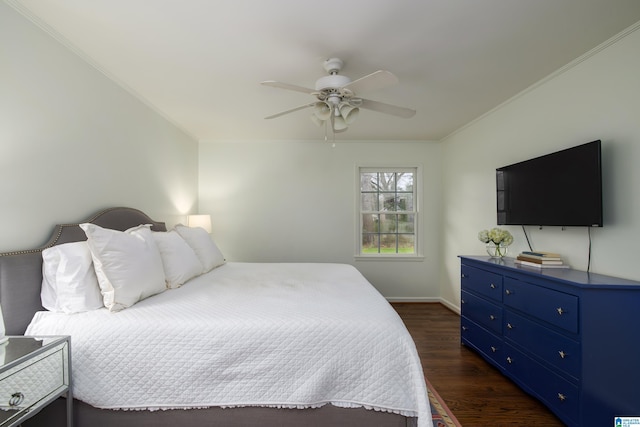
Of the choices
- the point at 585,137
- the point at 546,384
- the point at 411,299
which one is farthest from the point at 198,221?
the point at 585,137

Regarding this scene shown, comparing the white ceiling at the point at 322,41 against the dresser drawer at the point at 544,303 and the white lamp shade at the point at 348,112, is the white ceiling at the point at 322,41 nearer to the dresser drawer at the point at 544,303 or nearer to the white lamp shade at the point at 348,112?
the white lamp shade at the point at 348,112

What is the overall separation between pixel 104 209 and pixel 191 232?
2.46 feet

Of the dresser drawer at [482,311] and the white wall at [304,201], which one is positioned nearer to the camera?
the dresser drawer at [482,311]

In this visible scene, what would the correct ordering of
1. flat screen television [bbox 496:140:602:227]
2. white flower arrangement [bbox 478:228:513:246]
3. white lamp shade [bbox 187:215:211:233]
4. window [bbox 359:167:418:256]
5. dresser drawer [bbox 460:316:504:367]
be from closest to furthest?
1. flat screen television [bbox 496:140:602:227]
2. dresser drawer [bbox 460:316:504:367]
3. white flower arrangement [bbox 478:228:513:246]
4. white lamp shade [bbox 187:215:211:233]
5. window [bbox 359:167:418:256]

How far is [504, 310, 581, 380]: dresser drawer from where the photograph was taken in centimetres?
167

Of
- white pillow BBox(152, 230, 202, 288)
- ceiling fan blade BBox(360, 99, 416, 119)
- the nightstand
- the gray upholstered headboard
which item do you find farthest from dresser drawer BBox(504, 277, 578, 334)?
the gray upholstered headboard

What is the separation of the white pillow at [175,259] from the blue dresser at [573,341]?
2.54 metres

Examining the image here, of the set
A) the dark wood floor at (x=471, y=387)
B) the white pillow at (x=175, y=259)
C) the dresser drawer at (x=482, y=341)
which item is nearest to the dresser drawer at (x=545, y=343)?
the dresser drawer at (x=482, y=341)

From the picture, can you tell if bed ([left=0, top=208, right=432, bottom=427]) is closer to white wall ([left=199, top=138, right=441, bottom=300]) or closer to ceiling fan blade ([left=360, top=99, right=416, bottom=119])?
ceiling fan blade ([left=360, top=99, right=416, bottom=119])

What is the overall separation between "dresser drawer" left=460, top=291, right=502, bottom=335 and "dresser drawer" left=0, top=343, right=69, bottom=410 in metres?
2.87

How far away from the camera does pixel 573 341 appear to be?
1672 millimetres

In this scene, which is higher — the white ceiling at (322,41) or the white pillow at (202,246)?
the white ceiling at (322,41)

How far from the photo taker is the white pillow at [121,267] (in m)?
1.58

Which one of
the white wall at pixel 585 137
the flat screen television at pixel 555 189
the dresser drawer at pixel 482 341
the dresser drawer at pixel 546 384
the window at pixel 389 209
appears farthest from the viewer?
the window at pixel 389 209
